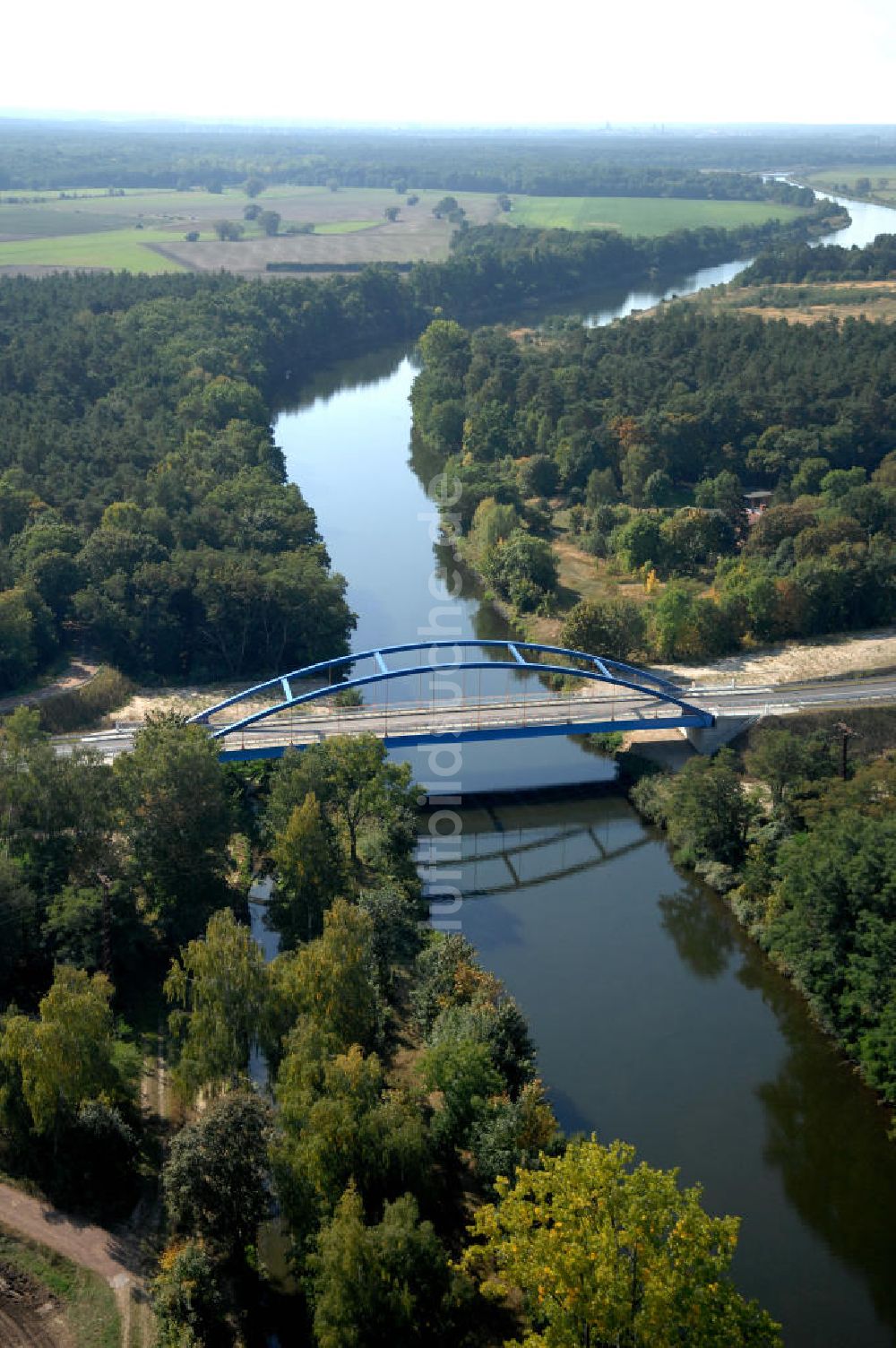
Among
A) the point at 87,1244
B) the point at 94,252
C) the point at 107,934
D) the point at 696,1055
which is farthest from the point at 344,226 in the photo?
the point at 87,1244

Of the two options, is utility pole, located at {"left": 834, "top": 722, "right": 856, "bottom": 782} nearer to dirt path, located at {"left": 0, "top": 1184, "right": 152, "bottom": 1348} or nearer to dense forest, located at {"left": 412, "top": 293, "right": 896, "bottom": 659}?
dense forest, located at {"left": 412, "top": 293, "right": 896, "bottom": 659}

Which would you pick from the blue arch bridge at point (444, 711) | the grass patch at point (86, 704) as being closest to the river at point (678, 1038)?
the blue arch bridge at point (444, 711)

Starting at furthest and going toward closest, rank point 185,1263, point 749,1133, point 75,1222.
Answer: point 749,1133 → point 75,1222 → point 185,1263

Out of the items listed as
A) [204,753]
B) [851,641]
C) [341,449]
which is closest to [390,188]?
[341,449]

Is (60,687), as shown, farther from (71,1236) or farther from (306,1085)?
(306,1085)

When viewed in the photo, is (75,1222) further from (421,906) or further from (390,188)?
(390,188)

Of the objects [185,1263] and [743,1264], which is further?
[743,1264]
